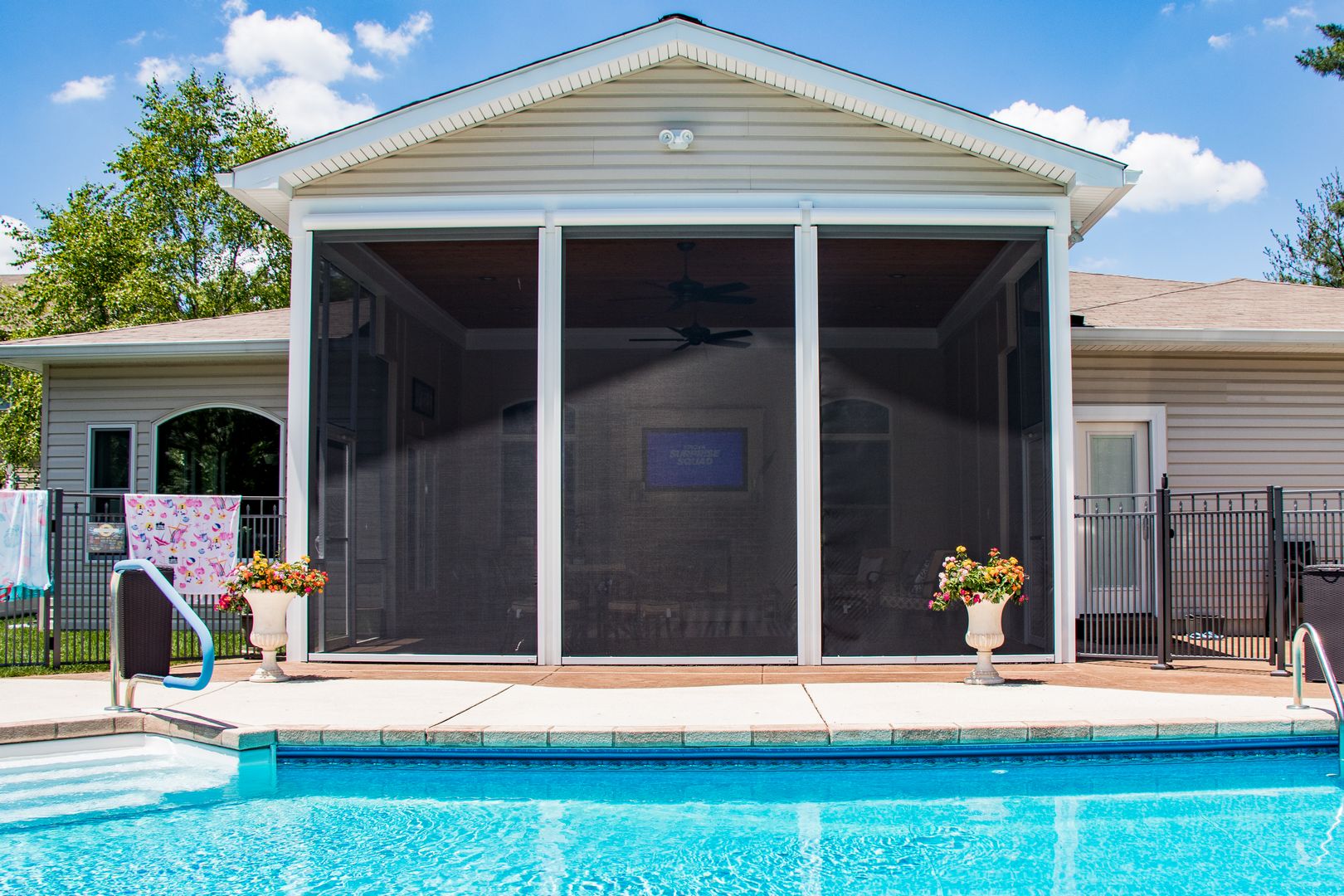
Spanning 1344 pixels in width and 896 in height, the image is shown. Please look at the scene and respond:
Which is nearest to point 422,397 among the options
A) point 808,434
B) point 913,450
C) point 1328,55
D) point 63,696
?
point 808,434

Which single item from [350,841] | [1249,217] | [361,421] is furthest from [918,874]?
[1249,217]

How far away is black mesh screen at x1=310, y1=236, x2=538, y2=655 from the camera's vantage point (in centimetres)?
750

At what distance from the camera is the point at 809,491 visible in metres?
7.40

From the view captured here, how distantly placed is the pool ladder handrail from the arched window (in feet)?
15.1

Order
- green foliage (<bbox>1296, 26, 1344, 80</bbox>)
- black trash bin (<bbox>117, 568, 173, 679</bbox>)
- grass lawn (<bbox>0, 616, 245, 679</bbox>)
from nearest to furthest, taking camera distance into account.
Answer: black trash bin (<bbox>117, 568, 173, 679</bbox>), grass lawn (<bbox>0, 616, 245, 679</bbox>), green foliage (<bbox>1296, 26, 1344, 80</bbox>)

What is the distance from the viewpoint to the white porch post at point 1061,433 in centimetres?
741

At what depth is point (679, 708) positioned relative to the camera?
5.66 meters

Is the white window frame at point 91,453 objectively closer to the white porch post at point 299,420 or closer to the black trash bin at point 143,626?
the white porch post at point 299,420

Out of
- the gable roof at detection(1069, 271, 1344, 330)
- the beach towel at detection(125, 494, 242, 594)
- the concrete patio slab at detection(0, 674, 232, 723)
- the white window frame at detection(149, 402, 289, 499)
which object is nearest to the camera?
the concrete patio slab at detection(0, 674, 232, 723)

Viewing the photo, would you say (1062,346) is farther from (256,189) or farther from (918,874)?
(256,189)

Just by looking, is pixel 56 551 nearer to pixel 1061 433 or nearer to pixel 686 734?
pixel 686 734

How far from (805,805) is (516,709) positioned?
5.64 feet

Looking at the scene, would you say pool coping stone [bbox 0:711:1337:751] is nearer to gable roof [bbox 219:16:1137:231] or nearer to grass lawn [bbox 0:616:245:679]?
grass lawn [bbox 0:616:245:679]

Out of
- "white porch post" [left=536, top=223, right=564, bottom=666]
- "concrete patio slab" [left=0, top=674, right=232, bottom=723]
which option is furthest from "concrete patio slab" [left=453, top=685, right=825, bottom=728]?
"concrete patio slab" [left=0, top=674, right=232, bottom=723]
